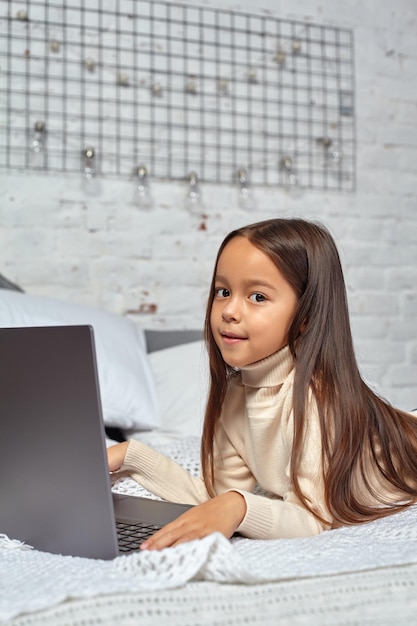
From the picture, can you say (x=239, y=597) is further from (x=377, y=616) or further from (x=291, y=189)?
(x=291, y=189)

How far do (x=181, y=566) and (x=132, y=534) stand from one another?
213mm

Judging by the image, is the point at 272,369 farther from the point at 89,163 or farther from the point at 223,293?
the point at 89,163

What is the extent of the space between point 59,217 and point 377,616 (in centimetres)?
179

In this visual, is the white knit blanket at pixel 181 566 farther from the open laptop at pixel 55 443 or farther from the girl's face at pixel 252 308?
the girl's face at pixel 252 308

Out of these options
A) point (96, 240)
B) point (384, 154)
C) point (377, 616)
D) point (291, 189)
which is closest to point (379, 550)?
point (377, 616)

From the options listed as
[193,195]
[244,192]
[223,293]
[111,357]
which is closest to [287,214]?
[244,192]

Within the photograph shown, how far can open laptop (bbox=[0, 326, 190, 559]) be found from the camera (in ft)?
2.26

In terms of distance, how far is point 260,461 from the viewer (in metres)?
0.98

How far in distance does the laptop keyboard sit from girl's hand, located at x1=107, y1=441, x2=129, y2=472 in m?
0.14

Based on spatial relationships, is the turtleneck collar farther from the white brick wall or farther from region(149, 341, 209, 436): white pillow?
the white brick wall

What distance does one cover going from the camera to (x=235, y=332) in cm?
91

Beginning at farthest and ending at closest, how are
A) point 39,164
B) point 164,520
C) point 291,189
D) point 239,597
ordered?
point 291,189 < point 39,164 < point 164,520 < point 239,597

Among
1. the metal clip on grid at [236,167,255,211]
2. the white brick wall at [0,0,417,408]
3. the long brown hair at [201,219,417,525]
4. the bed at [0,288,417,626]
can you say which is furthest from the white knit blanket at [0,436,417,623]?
the metal clip on grid at [236,167,255,211]

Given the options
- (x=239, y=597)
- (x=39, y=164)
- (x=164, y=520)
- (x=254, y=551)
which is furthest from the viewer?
(x=39, y=164)
